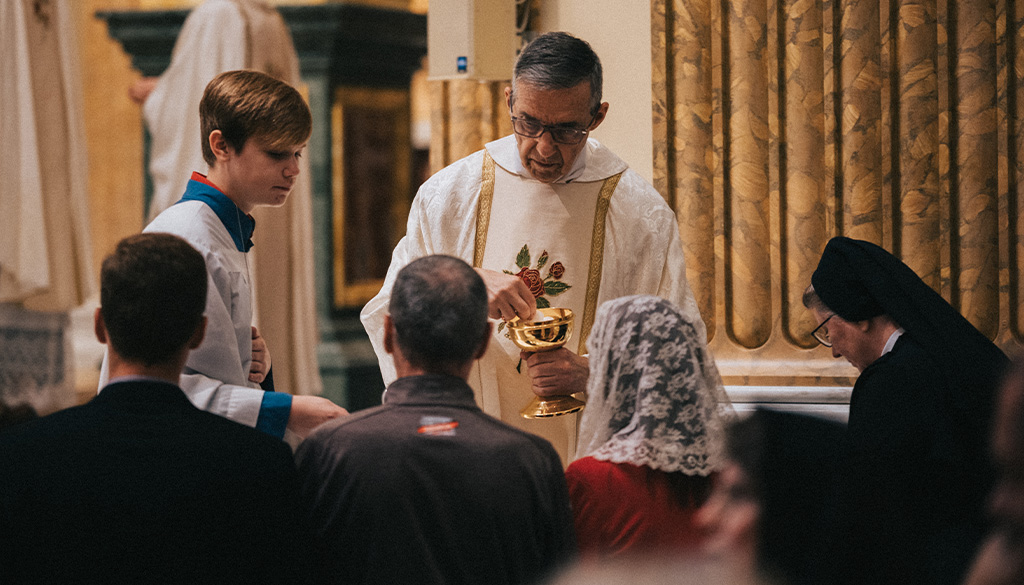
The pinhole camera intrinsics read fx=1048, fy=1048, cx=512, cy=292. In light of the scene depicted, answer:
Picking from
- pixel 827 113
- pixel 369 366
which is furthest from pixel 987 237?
pixel 369 366

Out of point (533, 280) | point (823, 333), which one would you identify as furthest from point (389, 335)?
point (823, 333)

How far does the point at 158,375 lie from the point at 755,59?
277 cm

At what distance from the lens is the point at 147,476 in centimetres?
159

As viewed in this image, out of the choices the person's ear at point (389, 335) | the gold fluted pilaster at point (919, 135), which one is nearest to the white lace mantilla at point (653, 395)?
the person's ear at point (389, 335)

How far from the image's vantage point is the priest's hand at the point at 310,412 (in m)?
2.11

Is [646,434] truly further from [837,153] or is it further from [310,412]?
[837,153]

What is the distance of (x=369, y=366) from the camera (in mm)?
6961

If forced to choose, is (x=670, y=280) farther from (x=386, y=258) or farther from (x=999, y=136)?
(x=386, y=258)

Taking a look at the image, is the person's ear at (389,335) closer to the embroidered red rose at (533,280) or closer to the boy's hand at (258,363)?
the boy's hand at (258,363)

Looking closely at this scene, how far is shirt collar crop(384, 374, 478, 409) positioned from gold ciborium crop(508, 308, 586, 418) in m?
0.57

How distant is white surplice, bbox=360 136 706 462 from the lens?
9.55ft

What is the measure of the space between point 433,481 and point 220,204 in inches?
36.1

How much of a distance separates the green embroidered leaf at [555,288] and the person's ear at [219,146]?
100 cm

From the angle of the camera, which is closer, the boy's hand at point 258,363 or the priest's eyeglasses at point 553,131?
the boy's hand at point 258,363
